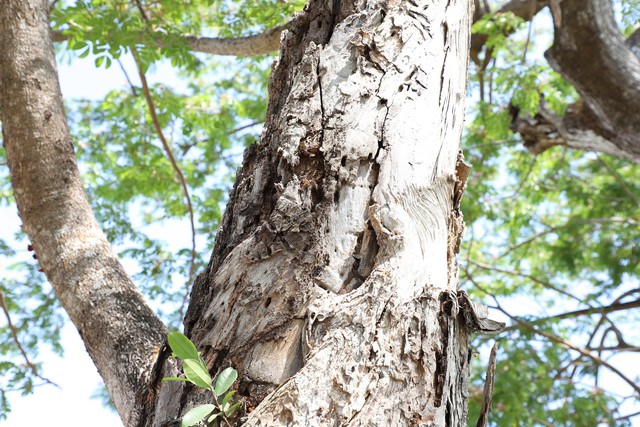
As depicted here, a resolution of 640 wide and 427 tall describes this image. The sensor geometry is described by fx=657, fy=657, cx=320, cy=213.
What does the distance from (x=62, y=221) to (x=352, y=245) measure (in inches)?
42.4

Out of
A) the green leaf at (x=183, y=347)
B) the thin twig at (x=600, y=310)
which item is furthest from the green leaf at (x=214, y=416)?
the thin twig at (x=600, y=310)

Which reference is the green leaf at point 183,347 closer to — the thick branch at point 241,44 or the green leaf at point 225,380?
the green leaf at point 225,380

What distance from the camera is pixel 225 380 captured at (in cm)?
113

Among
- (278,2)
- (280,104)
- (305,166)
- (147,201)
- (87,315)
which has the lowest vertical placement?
(87,315)

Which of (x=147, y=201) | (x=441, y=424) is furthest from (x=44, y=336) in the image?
(x=441, y=424)

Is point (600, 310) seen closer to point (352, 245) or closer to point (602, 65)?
point (602, 65)

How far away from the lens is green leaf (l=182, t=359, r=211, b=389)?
113 cm

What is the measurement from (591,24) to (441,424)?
12.2 feet

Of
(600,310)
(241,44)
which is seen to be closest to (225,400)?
(241,44)

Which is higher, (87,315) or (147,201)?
(147,201)

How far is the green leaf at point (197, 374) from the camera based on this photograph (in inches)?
44.6

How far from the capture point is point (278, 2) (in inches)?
161

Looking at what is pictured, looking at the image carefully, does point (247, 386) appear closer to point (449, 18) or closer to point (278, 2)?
point (449, 18)

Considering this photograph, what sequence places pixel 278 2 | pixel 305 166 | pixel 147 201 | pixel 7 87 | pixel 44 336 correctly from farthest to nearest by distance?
pixel 147 201 < pixel 44 336 < pixel 278 2 < pixel 7 87 < pixel 305 166
